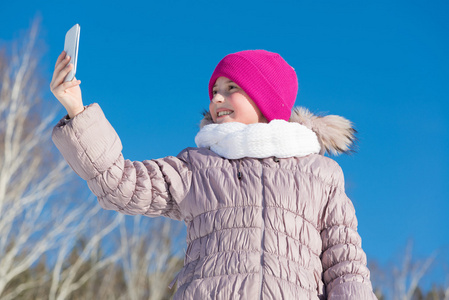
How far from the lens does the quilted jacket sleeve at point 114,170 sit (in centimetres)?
217

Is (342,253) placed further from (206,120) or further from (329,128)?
(206,120)

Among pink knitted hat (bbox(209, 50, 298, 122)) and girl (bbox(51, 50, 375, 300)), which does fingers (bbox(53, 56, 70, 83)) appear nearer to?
girl (bbox(51, 50, 375, 300))

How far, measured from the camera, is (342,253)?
236 centimetres

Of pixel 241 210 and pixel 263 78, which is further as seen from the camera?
pixel 263 78

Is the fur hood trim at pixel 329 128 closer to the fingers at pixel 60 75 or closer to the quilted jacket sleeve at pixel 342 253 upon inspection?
the quilted jacket sleeve at pixel 342 253

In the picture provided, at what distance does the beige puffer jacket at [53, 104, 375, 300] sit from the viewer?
7.14 feet

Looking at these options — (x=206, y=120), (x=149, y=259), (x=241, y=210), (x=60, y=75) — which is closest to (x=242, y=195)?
(x=241, y=210)

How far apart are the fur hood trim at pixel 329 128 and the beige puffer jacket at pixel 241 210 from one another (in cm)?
16

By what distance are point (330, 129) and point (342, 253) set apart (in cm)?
64

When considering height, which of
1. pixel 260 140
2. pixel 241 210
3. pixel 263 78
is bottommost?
pixel 241 210

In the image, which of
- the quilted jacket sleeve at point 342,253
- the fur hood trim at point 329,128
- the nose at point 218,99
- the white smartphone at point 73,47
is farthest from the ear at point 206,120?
the white smartphone at point 73,47

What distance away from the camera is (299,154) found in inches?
97.7

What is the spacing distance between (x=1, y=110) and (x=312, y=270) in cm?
1017

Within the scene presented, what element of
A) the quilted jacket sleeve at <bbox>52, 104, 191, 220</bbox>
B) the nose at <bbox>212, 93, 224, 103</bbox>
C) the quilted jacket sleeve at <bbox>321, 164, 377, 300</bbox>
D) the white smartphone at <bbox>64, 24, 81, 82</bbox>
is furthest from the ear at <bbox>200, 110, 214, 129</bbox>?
the white smartphone at <bbox>64, 24, 81, 82</bbox>
